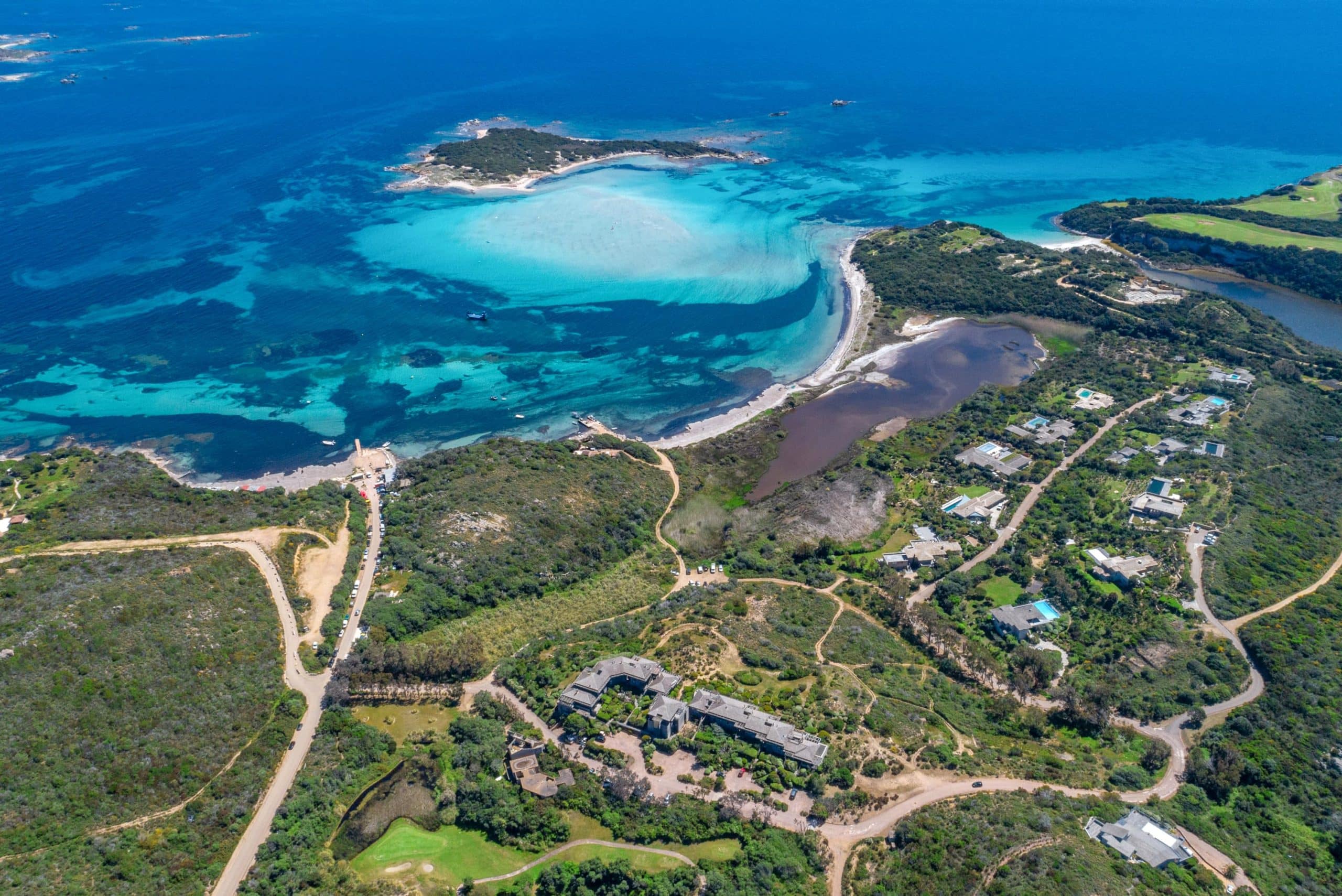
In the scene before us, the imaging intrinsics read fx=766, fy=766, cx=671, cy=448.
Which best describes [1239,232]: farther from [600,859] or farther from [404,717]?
[404,717]

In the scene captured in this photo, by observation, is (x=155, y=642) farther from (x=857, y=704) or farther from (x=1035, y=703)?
(x=1035, y=703)

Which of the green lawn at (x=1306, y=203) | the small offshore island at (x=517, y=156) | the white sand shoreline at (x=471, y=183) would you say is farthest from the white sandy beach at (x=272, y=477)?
the green lawn at (x=1306, y=203)

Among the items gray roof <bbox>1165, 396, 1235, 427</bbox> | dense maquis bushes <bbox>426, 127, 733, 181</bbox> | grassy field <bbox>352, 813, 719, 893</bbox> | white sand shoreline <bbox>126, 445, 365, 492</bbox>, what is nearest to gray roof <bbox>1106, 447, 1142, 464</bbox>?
gray roof <bbox>1165, 396, 1235, 427</bbox>

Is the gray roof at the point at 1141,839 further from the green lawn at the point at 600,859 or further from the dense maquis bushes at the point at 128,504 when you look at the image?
the dense maquis bushes at the point at 128,504

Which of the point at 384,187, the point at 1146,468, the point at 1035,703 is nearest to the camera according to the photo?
the point at 1035,703

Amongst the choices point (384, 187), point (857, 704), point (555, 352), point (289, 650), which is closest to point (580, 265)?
point (555, 352)

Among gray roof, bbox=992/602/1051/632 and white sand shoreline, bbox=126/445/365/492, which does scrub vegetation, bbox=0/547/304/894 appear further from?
gray roof, bbox=992/602/1051/632
